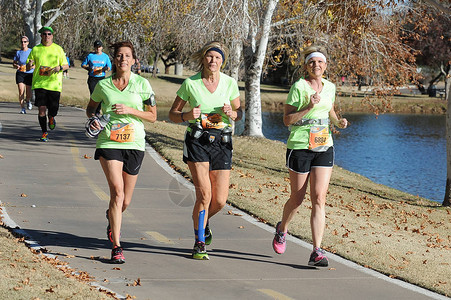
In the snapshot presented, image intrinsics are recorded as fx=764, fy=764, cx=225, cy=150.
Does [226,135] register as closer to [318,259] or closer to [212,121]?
[212,121]

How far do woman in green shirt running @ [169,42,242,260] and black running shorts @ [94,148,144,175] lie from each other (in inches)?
18.2

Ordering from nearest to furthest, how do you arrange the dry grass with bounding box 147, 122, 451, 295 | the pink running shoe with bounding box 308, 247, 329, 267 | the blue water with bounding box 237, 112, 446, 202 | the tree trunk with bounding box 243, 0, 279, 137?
the pink running shoe with bounding box 308, 247, 329, 267
the dry grass with bounding box 147, 122, 451, 295
the tree trunk with bounding box 243, 0, 279, 137
the blue water with bounding box 237, 112, 446, 202

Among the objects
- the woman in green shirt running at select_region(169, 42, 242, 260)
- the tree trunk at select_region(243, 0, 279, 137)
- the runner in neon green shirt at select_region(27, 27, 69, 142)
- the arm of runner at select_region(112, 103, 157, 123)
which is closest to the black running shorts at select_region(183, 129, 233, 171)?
the woman in green shirt running at select_region(169, 42, 242, 260)

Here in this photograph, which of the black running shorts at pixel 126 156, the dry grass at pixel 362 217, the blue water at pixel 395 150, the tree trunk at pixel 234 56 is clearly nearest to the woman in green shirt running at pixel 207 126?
Result: the black running shorts at pixel 126 156

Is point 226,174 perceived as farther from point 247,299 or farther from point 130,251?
point 247,299

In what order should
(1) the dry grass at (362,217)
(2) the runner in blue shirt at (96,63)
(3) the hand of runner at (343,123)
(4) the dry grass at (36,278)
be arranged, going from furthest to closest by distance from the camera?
(2) the runner in blue shirt at (96,63), (1) the dry grass at (362,217), (3) the hand of runner at (343,123), (4) the dry grass at (36,278)

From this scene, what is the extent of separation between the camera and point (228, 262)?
24.0 feet

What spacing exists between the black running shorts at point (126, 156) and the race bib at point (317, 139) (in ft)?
5.40

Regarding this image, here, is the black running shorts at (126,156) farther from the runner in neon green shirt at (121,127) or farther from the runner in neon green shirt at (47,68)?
the runner in neon green shirt at (47,68)

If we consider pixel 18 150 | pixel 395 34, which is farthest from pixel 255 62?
pixel 18 150

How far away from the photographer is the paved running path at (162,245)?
6.39 metres

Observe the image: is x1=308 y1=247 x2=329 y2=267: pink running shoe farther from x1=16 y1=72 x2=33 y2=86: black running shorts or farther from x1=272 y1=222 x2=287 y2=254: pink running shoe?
x1=16 y1=72 x2=33 y2=86: black running shorts

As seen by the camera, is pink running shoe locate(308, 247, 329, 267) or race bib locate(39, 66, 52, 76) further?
race bib locate(39, 66, 52, 76)

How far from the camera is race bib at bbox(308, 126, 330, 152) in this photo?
7.35 metres
